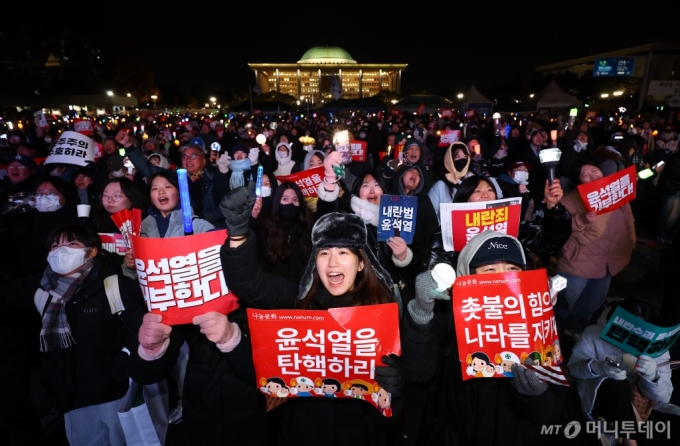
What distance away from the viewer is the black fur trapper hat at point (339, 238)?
7.24ft

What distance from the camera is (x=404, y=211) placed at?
3311 mm

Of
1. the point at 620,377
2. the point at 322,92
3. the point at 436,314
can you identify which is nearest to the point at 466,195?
the point at 436,314

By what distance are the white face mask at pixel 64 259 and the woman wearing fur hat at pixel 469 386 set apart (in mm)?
1934

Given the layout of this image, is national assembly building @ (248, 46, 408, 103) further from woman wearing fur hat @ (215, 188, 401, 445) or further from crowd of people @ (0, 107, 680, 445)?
woman wearing fur hat @ (215, 188, 401, 445)

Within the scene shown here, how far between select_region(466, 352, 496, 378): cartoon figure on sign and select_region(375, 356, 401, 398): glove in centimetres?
34

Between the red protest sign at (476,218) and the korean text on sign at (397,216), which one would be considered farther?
the korean text on sign at (397,216)

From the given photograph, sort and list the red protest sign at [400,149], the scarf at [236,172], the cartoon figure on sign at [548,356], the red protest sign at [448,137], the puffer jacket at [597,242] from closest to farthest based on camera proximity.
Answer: the cartoon figure on sign at [548,356] < the puffer jacket at [597,242] < the scarf at [236,172] < the red protest sign at [400,149] < the red protest sign at [448,137]

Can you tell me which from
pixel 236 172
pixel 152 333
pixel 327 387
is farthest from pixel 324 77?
pixel 327 387

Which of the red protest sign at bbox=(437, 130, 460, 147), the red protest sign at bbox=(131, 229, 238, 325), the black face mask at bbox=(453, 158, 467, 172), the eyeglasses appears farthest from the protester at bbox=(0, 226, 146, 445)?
the red protest sign at bbox=(437, 130, 460, 147)

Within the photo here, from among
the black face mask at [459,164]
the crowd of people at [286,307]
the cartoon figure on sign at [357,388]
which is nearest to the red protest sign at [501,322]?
the crowd of people at [286,307]

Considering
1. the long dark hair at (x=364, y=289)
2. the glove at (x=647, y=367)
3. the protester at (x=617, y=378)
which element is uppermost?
the long dark hair at (x=364, y=289)

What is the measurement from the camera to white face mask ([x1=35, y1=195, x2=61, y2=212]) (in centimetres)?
394

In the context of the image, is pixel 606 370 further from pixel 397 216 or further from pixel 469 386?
pixel 397 216

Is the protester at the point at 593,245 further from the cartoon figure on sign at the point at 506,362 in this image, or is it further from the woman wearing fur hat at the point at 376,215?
the cartoon figure on sign at the point at 506,362
